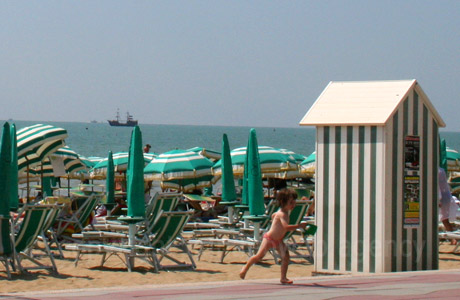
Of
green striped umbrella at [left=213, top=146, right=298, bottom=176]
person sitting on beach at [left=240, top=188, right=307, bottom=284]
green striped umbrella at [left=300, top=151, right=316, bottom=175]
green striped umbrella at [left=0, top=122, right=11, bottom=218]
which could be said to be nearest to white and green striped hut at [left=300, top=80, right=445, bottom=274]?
person sitting on beach at [left=240, top=188, right=307, bottom=284]

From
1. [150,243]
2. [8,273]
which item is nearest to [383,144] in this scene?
[150,243]

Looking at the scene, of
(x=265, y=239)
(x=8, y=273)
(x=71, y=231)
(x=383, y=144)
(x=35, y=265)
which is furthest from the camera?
(x=71, y=231)

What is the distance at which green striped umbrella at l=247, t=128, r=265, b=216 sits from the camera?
11070mm

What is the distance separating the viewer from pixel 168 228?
9.92 meters

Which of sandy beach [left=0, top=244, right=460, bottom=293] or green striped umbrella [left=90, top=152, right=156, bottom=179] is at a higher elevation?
green striped umbrella [left=90, top=152, right=156, bottom=179]

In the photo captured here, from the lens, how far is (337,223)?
847cm

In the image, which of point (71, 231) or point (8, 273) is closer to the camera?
point (8, 273)

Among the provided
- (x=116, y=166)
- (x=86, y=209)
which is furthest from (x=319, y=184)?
(x=116, y=166)

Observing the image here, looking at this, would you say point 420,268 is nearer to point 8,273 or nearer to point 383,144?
point 383,144

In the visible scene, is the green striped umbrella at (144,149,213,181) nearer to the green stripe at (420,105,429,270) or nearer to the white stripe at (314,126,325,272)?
the white stripe at (314,126,325,272)

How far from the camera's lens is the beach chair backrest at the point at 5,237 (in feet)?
29.5

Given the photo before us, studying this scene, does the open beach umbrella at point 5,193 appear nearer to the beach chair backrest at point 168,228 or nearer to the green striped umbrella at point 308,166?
the beach chair backrest at point 168,228

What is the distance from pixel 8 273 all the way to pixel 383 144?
396 cm

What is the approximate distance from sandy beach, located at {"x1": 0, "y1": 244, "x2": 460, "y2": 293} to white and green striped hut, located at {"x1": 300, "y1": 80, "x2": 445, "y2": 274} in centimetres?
98
